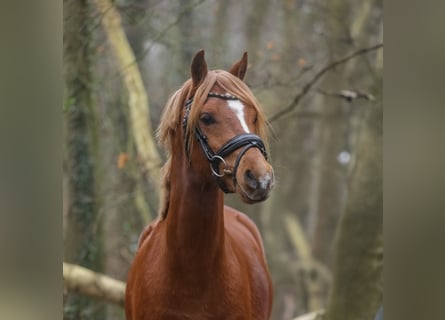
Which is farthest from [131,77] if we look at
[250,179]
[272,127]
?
[250,179]

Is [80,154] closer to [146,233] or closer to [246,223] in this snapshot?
[146,233]

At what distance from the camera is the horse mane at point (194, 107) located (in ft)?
7.79

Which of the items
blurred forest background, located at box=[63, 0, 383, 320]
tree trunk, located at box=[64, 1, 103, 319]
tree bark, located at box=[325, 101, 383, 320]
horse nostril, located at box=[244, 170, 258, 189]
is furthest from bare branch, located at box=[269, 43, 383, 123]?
horse nostril, located at box=[244, 170, 258, 189]

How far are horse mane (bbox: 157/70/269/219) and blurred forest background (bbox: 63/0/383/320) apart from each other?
1.59 feet

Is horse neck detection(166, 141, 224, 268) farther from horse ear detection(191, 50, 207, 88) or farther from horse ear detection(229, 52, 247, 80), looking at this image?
horse ear detection(229, 52, 247, 80)

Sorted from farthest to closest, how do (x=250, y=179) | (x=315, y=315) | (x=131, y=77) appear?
(x=315, y=315), (x=131, y=77), (x=250, y=179)

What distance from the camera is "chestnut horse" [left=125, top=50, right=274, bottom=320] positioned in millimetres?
2270

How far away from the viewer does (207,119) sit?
7.69 feet

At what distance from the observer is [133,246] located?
9.91ft

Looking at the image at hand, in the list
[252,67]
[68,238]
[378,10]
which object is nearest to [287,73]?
[252,67]

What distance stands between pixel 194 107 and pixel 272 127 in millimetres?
826

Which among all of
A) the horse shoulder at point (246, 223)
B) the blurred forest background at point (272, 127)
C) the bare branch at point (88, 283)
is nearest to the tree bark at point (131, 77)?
the blurred forest background at point (272, 127)
